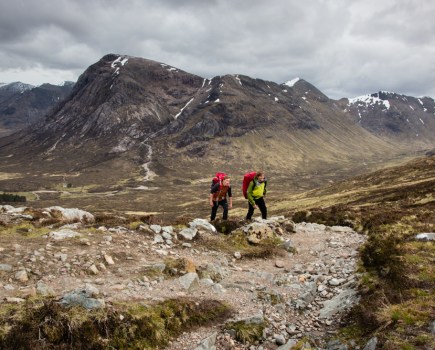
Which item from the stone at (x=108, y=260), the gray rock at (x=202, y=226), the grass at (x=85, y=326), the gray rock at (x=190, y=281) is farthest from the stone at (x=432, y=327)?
the gray rock at (x=202, y=226)

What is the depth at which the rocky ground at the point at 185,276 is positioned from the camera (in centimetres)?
1045

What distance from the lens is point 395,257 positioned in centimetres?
1363

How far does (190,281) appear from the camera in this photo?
527 inches

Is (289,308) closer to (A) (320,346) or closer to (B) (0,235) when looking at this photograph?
(A) (320,346)

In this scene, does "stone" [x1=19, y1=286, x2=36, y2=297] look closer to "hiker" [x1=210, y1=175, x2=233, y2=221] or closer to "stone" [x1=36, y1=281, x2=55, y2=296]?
"stone" [x1=36, y1=281, x2=55, y2=296]

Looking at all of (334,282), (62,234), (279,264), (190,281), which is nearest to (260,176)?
(279,264)

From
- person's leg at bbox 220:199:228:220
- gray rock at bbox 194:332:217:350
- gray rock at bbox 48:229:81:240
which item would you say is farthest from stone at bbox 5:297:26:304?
person's leg at bbox 220:199:228:220

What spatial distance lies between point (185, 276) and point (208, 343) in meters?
4.11

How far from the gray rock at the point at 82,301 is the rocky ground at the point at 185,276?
0.03 m

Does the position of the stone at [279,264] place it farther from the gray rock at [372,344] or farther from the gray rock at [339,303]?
the gray rock at [372,344]

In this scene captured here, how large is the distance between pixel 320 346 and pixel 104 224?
13.7 meters

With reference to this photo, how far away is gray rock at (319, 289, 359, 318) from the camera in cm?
1142

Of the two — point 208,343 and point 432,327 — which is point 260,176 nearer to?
point 208,343

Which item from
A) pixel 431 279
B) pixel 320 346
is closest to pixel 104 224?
pixel 320 346
